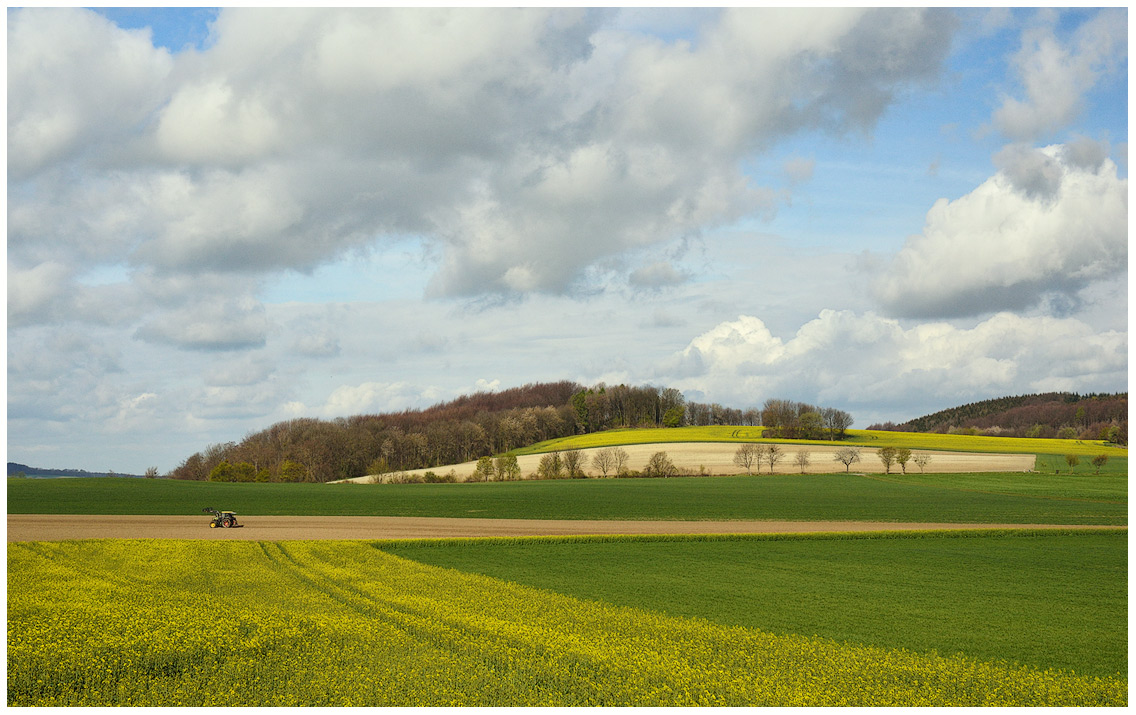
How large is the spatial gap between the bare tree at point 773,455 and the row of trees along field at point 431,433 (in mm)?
23434

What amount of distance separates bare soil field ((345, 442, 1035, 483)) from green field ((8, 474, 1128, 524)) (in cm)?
999

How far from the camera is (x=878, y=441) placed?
119 m

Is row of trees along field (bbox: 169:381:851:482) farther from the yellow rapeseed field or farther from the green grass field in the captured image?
the yellow rapeseed field

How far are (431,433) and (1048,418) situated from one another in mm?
120216

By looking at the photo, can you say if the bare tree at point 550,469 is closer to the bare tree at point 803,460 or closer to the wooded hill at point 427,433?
the wooded hill at point 427,433

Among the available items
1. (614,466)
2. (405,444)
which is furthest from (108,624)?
(405,444)

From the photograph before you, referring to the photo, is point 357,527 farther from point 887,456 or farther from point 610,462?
point 887,456

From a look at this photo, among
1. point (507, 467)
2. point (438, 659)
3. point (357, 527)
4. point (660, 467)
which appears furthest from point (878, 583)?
point (507, 467)

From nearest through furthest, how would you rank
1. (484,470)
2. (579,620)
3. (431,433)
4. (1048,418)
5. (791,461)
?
(579,620) < (484,470) < (791,461) < (431,433) < (1048,418)

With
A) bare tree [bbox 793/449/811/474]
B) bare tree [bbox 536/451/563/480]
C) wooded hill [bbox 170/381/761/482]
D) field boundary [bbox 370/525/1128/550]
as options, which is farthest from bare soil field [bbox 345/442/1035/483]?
field boundary [bbox 370/525/1128/550]

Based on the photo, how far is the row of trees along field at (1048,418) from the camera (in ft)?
402

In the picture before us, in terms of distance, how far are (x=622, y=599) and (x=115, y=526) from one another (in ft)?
107

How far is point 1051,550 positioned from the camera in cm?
2873

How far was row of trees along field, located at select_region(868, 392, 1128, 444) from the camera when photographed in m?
123
